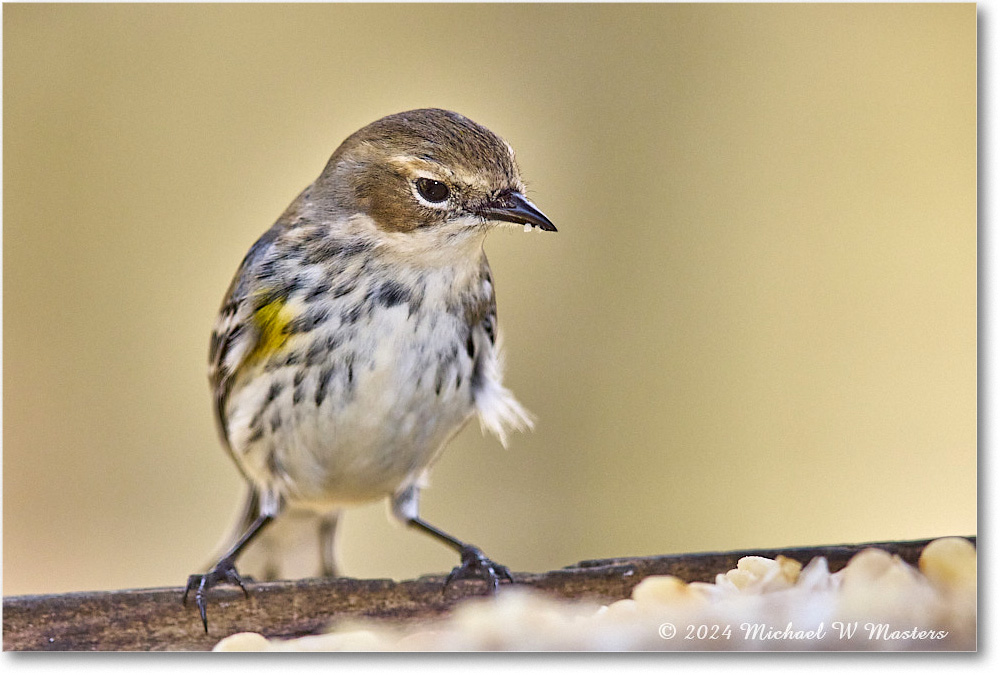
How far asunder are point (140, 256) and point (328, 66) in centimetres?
55

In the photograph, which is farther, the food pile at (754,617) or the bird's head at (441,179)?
the food pile at (754,617)

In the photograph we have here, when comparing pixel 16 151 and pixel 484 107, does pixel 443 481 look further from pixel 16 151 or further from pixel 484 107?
pixel 16 151

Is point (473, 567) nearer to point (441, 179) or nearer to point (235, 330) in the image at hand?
point (235, 330)

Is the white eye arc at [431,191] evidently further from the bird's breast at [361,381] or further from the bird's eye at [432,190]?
the bird's breast at [361,381]

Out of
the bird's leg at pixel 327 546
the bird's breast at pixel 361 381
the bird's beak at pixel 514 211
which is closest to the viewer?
the bird's beak at pixel 514 211

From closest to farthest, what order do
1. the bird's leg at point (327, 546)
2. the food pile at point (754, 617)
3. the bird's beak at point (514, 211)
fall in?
1. the bird's beak at point (514, 211)
2. the food pile at point (754, 617)
3. the bird's leg at point (327, 546)

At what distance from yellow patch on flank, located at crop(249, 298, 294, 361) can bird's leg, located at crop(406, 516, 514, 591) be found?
1.76ft

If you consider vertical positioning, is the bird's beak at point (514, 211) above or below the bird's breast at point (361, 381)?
above

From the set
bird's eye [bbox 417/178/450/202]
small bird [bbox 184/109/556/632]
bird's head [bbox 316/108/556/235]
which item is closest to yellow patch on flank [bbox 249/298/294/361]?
small bird [bbox 184/109/556/632]

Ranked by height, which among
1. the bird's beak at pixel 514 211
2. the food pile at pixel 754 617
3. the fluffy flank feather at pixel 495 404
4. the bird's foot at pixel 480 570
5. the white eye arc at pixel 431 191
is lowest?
the food pile at pixel 754 617

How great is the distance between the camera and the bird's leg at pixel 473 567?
2.03m

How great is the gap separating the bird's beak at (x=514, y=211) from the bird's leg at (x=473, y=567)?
2.25 feet

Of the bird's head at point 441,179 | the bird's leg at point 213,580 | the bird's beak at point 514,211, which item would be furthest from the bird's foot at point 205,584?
the bird's beak at point 514,211

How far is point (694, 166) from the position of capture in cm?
222
